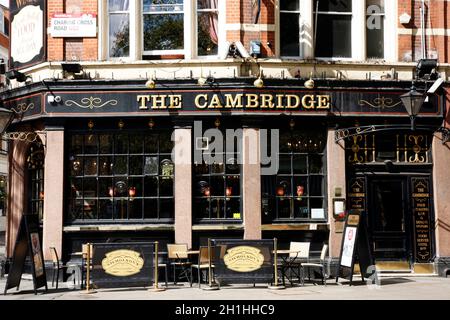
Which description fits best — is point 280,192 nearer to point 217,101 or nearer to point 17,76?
point 217,101

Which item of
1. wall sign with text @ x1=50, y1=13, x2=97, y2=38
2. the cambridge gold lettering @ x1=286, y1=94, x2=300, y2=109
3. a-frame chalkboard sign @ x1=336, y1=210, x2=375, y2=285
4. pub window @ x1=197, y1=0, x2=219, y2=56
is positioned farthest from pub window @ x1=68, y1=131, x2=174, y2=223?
a-frame chalkboard sign @ x1=336, y1=210, x2=375, y2=285

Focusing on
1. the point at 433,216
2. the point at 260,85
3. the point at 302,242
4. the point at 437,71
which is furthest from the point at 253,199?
the point at 437,71

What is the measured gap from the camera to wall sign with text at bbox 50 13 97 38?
15.9 metres

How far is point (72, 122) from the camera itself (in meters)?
15.8

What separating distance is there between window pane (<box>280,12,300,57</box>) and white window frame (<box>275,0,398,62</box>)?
0.50ft

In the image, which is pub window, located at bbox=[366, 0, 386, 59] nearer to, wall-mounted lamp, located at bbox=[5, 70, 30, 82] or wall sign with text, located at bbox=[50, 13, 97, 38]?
wall sign with text, located at bbox=[50, 13, 97, 38]

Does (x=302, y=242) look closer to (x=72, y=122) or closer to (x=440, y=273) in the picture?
(x=440, y=273)

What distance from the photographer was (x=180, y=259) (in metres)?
15.1

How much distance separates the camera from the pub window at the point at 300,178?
15.9m

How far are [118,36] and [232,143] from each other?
3624mm

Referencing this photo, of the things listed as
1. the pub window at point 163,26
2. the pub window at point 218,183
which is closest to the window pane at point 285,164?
the pub window at point 218,183

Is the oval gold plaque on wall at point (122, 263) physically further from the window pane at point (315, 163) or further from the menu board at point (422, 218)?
the menu board at point (422, 218)

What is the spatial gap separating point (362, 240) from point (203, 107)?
4.43 metres

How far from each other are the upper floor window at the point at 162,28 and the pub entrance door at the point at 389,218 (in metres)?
4.87
